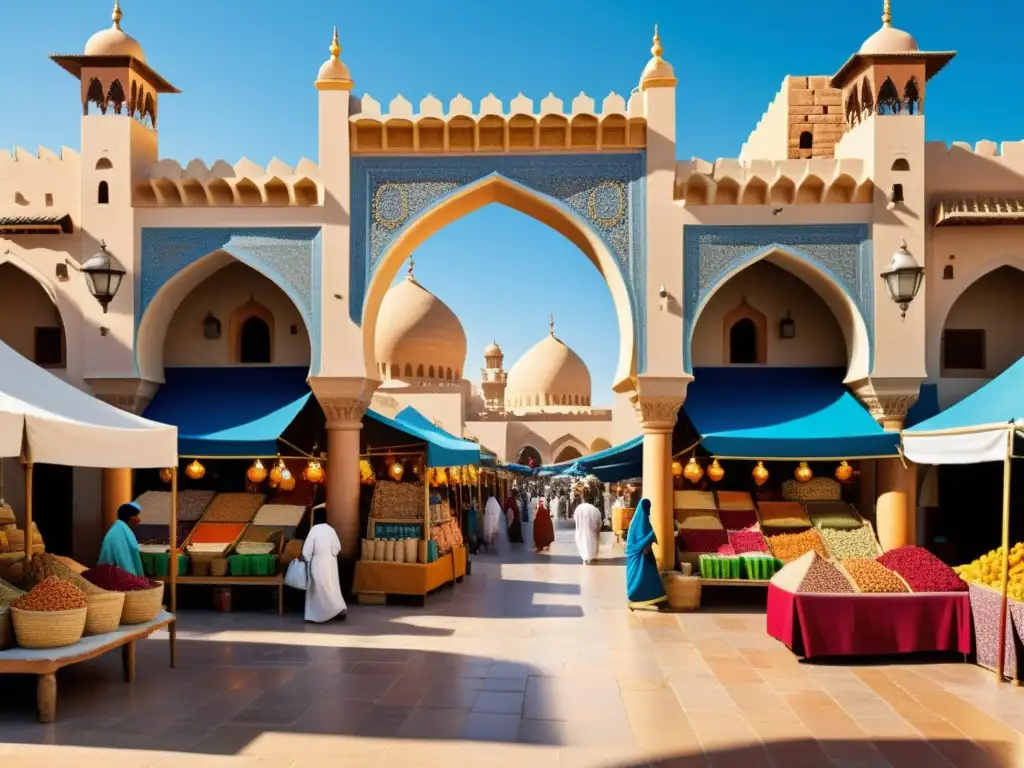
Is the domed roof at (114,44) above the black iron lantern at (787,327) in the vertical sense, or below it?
above

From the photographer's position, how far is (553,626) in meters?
10.1

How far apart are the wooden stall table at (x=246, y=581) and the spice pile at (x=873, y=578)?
635cm

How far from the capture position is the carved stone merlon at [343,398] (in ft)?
38.7

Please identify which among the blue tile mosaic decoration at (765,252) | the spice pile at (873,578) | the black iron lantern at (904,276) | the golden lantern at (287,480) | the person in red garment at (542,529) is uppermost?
the blue tile mosaic decoration at (765,252)

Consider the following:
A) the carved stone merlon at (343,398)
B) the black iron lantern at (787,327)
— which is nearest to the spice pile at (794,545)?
the black iron lantern at (787,327)

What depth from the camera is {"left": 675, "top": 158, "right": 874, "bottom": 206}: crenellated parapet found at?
11.5 m

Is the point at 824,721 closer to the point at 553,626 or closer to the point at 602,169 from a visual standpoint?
the point at 553,626

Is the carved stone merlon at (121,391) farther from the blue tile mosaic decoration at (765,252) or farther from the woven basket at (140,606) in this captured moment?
the blue tile mosaic decoration at (765,252)

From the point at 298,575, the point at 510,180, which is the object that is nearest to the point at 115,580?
the point at 298,575

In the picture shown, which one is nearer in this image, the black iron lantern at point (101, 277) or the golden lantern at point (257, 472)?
the black iron lantern at point (101, 277)

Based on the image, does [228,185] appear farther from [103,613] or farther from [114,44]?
[103,613]

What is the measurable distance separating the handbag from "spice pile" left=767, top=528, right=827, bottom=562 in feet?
18.7

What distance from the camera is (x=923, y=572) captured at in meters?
8.66

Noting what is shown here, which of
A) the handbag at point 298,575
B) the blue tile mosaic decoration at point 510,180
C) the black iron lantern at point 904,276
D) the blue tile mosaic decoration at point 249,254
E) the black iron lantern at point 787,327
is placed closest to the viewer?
the black iron lantern at point 904,276
